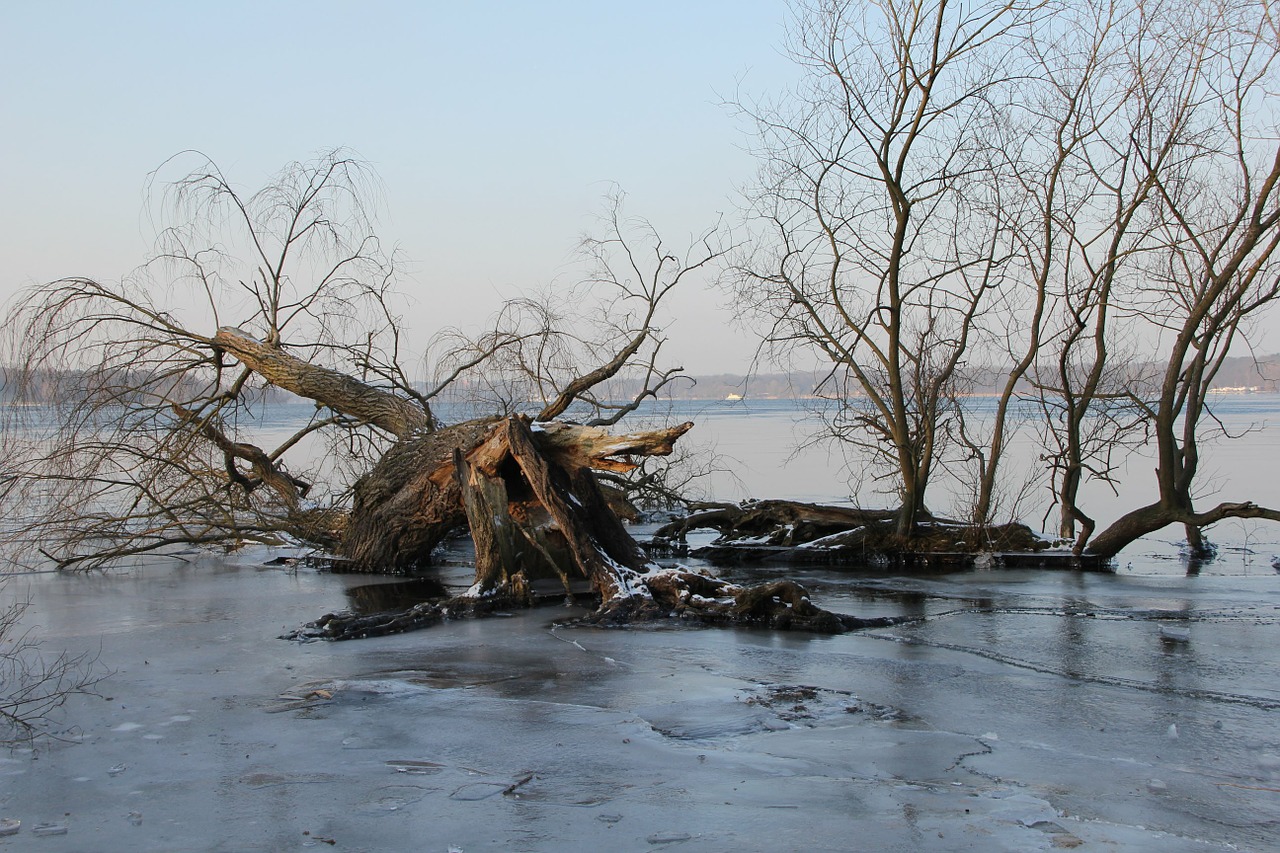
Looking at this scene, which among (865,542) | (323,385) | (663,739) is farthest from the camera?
(865,542)

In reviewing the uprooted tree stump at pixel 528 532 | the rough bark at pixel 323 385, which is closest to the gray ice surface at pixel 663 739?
the uprooted tree stump at pixel 528 532

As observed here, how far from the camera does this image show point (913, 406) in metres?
15.5

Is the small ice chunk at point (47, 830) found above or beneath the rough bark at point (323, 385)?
beneath

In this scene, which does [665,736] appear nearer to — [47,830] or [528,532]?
[47,830]

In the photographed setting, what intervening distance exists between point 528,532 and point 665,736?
5.75m

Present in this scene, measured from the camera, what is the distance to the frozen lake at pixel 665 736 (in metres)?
4.57

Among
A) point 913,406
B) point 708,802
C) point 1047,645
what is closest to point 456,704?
point 708,802

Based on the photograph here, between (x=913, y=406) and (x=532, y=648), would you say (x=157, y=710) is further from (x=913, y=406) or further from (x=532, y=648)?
(x=913, y=406)

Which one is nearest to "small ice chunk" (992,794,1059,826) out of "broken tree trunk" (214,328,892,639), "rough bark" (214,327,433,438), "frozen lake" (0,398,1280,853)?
"frozen lake" (0,398,1280,853)

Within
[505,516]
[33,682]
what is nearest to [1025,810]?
[33,682]

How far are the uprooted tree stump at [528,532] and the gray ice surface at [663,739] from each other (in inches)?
16.9

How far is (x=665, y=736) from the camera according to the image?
232 inches

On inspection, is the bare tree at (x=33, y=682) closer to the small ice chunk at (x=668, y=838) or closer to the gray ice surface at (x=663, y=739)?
the gray ice surface at (x=663, y=739)

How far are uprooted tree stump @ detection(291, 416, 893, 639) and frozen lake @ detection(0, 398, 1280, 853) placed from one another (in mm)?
419
